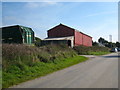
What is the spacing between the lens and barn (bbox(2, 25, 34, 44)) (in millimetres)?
19533

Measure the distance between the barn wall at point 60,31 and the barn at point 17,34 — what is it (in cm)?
2715

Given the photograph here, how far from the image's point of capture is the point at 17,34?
64.4 feet

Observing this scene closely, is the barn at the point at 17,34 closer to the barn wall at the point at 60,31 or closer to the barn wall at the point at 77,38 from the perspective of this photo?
the barn wall at the point at 77,38

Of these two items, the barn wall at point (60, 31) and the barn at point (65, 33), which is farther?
the barn wall at point (60, 31)

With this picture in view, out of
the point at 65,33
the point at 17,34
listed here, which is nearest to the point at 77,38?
the point at 65,33

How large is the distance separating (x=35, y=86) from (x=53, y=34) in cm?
4383

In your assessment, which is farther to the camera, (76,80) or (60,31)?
(60,31)

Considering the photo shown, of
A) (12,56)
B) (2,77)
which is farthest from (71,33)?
(2,77)

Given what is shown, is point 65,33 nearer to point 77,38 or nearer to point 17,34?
point 77,38

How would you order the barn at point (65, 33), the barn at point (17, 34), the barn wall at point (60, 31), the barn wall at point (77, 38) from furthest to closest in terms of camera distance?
the barn wall at point (60, 31), the barn at point (65, 33), the barn wall at point (77, 38), the barn at point (17, 34)

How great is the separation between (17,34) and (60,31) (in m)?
30.8

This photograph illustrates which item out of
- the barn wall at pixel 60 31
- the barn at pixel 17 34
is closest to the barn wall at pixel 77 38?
the barn wall at pixel 60 31

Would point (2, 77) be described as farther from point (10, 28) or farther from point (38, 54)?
point (10, 28)

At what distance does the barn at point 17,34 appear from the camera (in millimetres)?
19533
